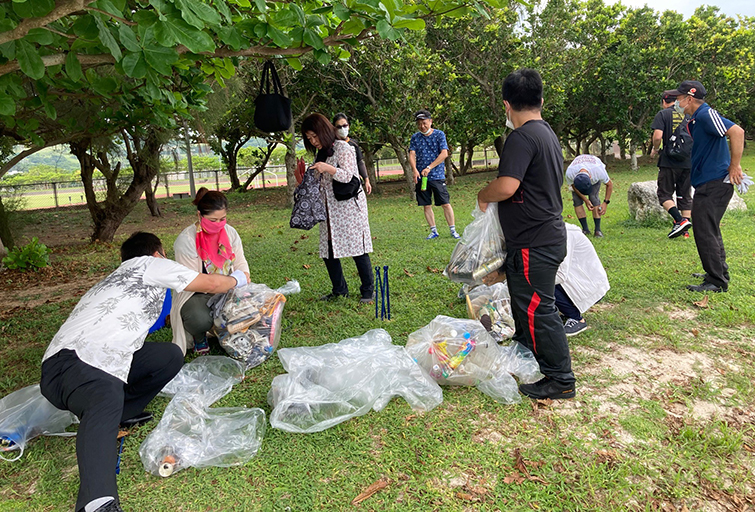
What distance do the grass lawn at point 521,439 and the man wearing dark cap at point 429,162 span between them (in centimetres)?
273

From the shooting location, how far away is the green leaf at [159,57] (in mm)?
2232

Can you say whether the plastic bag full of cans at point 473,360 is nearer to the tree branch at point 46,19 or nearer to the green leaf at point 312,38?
the green leaf at point 312,38

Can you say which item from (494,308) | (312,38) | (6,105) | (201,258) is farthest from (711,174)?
(6,105)

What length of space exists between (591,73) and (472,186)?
22.7ft

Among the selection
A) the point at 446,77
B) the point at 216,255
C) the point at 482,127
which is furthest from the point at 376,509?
the point at 482,127

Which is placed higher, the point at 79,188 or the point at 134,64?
the point at 134,64

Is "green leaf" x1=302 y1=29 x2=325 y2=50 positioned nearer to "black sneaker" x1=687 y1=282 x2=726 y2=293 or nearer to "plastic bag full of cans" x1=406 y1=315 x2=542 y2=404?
"plastic bag full of cans" x1=406 y1=315 x2=542 y2=404

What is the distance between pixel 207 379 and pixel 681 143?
6105 millimetres

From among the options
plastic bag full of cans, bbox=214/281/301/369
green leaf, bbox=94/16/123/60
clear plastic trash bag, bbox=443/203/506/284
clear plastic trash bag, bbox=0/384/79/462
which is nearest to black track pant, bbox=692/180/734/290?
clear plastic trash bag, bbox=443/203/506/284

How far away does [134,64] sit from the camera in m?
2.30

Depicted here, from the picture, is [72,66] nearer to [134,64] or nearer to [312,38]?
[134,64]

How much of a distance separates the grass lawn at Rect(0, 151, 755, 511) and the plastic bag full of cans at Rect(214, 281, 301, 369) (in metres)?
0.17

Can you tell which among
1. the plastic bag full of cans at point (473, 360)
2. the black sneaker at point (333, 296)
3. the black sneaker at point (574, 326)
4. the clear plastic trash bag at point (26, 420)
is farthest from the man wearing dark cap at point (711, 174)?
the clear plastic trash bag at point (26, 420)

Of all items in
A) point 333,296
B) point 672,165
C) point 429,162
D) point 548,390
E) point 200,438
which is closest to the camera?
point 200,438
